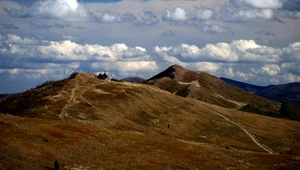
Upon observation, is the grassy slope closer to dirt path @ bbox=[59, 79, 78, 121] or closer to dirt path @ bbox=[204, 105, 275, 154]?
dirt path @ bbox=[59, 79, 78, 121]

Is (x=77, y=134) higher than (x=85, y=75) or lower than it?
lower

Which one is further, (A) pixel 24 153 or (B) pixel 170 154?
(B) pixel 170 154

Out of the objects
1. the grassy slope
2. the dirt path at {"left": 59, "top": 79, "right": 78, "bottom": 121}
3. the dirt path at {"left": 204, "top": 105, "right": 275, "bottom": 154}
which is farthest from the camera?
the dirt path at {"left": 204, "top": 105, "right": 275, "bottom": 154}

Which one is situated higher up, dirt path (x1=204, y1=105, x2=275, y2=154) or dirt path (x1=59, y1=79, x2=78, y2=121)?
dirt path (x1=59, y1=79, x2=78, y2=121)

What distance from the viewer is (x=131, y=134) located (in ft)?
360

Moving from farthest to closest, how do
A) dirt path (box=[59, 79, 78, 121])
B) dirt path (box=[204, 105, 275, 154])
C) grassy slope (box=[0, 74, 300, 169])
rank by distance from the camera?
dirt path (box=[204, 105, 275, 154]) → dirt path (box=[59, 79, 78, 121]) → grassy slope (box=[0, 74, 300, 169])

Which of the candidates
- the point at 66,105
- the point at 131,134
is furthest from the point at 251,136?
the point at 66,105

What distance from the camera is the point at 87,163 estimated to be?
225 ft

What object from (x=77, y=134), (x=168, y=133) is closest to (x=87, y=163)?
(x=77, y=134)

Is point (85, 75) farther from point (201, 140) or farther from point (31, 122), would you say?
point (31, 122)

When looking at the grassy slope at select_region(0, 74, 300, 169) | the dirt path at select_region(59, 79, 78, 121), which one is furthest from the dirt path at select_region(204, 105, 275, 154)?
the dirt path at select_region(59, 79, 78, 121)

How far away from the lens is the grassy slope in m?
72.6

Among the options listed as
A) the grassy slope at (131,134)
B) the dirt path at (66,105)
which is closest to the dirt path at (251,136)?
the grassy slope at (131,134)

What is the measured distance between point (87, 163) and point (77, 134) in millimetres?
21819
